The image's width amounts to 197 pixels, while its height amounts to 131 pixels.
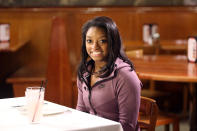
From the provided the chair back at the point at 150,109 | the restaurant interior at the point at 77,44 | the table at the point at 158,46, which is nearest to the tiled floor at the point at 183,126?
the restaurant interior at the point at 77,44

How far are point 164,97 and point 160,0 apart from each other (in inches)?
80.8

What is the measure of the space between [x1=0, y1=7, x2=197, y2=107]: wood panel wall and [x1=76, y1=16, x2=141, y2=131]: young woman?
2267 millimetres

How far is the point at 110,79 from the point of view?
2.31 metres

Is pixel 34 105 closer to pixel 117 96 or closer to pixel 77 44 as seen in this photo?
pixel 117 96

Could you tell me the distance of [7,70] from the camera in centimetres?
548

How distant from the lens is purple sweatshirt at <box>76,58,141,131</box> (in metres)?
2.24

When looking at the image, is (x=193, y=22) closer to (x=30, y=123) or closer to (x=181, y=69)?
(x=181, y=69)

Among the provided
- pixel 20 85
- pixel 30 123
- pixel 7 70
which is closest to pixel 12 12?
pixel 7 70

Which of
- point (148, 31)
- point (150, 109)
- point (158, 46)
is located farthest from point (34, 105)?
point (148, 31)

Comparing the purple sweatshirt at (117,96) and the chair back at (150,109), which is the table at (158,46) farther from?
the purple sweatshirt at (117,96)

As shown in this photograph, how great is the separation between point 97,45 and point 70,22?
2.86 m

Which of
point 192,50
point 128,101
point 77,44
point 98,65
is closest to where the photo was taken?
point 128,101

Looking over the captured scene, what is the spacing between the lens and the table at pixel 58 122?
1951 mm

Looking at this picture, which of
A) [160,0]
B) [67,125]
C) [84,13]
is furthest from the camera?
[160,0]
